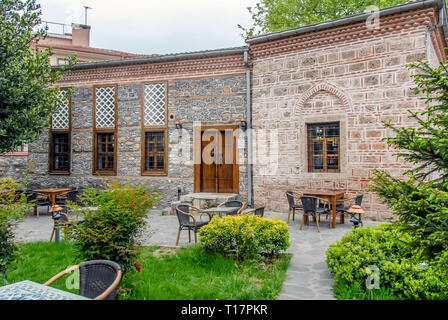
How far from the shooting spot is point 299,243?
618cm

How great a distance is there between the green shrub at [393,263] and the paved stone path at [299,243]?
0.34 meters

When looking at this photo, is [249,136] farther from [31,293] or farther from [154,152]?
[31,293]

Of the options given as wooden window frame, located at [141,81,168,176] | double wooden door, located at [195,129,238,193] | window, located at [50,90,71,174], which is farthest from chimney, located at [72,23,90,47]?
double wooden door, located at [195,129,238,193]

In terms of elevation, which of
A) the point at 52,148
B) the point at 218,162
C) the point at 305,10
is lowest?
the point at 218,162

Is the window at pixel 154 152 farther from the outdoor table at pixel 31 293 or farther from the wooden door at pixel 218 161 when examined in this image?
the outdoor table at pixel 31 293

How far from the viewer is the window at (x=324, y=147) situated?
8750 millimetres

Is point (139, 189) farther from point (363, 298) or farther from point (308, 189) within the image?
point (308, 189)

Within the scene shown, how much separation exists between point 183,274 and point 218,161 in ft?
20.7

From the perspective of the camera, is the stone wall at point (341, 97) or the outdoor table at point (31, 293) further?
the stone wall at point (341, 97)

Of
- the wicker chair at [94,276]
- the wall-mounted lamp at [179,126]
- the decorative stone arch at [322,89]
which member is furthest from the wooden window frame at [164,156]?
the wicker chair at [94,276]

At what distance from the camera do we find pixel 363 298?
11.5 feet

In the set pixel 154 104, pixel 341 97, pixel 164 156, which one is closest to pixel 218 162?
pixel 164 156

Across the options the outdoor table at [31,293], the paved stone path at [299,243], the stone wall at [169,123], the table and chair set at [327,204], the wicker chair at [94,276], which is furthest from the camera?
the stone wall at [169,123]
